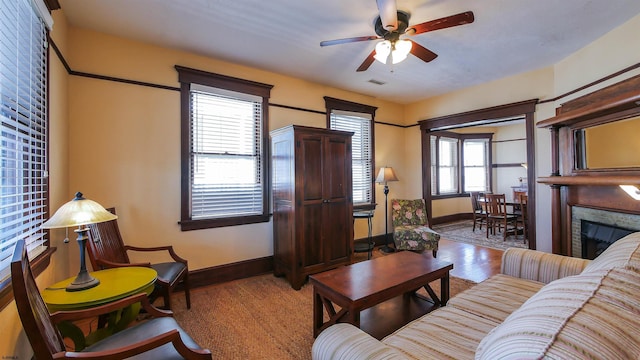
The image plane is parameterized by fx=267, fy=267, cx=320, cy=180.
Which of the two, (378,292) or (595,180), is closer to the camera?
(378,292)

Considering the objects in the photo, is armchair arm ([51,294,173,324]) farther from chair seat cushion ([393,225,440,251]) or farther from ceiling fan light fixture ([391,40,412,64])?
chair seat cushion ([393,225,440,251])

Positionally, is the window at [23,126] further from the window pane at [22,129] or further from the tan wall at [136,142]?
the tan wall at [136,142]

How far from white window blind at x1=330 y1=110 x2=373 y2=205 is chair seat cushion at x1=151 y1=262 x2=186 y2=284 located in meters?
2.93

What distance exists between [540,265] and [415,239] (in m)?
2.01

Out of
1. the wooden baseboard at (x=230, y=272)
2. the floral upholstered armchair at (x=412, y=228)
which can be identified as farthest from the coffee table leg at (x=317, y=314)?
the floral upholstered armchair at (x=412, y=228)

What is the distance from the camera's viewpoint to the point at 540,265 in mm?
2127

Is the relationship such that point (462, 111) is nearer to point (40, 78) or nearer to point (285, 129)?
point (285, 129)

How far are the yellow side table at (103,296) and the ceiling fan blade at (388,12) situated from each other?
253 cm

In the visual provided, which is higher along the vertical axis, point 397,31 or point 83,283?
point 397,31

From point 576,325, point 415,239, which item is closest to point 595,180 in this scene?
point 415,239

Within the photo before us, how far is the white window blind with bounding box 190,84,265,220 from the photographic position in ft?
10.6

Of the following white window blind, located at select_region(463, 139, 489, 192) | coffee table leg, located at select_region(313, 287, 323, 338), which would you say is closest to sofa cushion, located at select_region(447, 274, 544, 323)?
coffee table leg, located at select_region(313, 287, 323, 338)

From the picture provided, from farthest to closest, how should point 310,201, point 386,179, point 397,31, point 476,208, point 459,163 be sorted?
point 459,163
point 476,208
point 386,179
point 310,201
point 397,31

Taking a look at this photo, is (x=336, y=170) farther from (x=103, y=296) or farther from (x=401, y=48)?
(x=103, y=296)
